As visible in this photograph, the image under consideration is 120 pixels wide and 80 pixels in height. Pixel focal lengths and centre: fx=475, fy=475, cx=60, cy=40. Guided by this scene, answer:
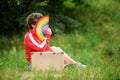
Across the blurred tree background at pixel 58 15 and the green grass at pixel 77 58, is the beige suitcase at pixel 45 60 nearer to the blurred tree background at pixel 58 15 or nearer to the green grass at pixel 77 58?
the green grass at pixel 77 58

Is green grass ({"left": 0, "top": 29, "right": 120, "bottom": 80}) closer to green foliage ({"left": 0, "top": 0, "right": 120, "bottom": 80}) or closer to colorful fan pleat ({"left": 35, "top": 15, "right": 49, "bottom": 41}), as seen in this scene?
green foliage ({"left": 0, "top": 0, "right": 120, "bottom": 80})

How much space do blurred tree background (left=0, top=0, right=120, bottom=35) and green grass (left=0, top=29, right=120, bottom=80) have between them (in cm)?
44

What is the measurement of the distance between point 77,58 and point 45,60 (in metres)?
2.74

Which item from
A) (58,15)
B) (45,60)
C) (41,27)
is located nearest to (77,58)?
(41,27)

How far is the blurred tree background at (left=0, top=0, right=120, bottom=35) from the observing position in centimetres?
1379

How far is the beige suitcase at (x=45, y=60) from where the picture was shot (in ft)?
28.3

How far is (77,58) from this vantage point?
37.1 feet

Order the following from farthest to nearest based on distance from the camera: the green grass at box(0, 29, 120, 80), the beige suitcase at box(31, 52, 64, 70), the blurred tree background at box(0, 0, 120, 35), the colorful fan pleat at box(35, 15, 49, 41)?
the blurred tree background at box(0, 0, 120, 35) → the colorful fan pleat at box(35, 15, 49, 41) → the beige suitcase at box(31, 52, 64, 70) → the green grass at box(0, 29, 120, 80)

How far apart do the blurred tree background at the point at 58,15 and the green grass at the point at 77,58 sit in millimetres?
439

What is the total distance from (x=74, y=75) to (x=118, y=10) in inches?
359

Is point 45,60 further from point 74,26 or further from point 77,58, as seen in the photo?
point 74,26

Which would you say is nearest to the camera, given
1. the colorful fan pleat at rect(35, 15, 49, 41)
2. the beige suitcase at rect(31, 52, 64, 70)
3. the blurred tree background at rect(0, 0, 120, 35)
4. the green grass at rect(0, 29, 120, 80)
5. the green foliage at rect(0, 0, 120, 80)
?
the green grass at rect(0, 29, 120, 80)

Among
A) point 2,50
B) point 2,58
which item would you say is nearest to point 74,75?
point 2,58

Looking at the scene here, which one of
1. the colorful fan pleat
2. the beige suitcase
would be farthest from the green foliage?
the beige suitcase
